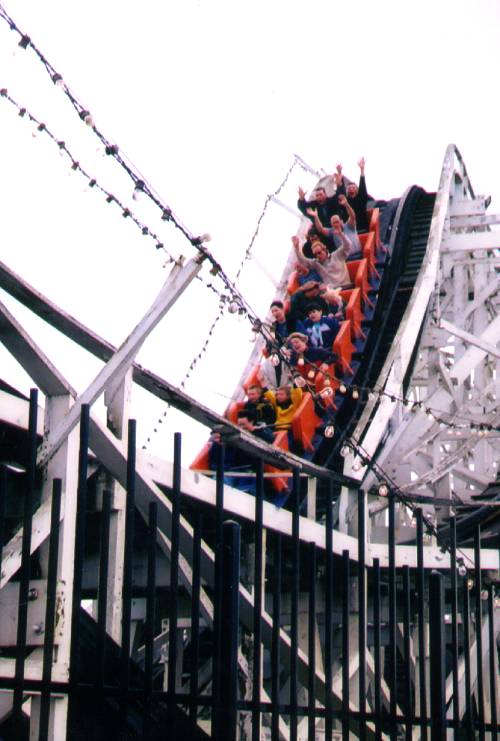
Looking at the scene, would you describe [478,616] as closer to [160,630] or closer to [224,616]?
[224,616]

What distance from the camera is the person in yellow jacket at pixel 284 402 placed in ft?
39.4

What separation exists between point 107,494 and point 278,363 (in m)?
9.82

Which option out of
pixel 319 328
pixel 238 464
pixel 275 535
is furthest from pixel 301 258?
pixel 275 535

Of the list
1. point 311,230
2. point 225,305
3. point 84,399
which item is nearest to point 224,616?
point 84,399

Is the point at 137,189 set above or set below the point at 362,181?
below

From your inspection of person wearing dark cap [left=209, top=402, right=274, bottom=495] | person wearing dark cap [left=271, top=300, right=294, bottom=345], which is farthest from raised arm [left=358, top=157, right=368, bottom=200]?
person wearing dark cap [left=209, top=402, right=274, bottom=495]

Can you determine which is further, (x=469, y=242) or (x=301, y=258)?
(x=301, y=258)

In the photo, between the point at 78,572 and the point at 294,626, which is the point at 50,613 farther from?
the point at 294,626

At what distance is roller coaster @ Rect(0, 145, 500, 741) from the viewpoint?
142 inches

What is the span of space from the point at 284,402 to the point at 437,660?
26.7 feet

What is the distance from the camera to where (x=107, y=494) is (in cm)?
352

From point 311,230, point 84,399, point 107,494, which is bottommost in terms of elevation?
point 107,494

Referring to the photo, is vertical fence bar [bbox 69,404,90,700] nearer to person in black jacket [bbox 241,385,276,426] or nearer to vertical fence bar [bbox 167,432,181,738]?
vertical fence bar [bbox 167,432,181,738]

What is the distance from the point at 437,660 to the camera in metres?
4.13
